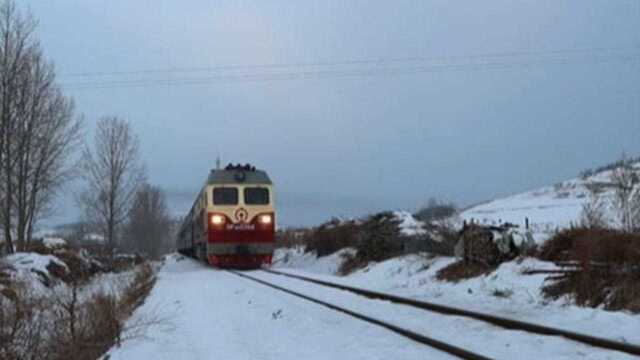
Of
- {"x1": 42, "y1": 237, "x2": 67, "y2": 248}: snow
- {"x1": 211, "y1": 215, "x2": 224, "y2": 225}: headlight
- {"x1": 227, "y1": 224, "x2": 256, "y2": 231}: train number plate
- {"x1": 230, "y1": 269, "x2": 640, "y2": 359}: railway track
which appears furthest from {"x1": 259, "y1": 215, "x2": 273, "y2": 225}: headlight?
{"x1": 230, "y1": 269, "x2": 640, "y2": 359}: railway track

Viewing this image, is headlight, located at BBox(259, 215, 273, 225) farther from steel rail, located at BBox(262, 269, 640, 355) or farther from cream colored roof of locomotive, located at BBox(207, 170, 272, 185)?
steel rail, located at BBox(262, 269, 640, 355)

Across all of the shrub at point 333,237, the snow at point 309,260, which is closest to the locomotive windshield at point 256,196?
the snow at point 309,260

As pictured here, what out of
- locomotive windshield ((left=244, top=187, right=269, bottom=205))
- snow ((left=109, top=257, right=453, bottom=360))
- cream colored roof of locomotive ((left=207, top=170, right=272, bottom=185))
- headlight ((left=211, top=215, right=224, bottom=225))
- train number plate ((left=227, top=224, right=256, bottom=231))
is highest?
cream colored roof of locomotive ((left=207, top=170, right=272, bottom=185))

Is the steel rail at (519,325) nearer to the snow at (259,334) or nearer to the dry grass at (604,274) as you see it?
the snow at (259,334)

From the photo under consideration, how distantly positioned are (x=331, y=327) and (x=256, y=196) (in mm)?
21544

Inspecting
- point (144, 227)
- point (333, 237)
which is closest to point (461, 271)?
point (333, 237)

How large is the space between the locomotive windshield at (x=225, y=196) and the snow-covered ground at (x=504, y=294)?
717 centimetres

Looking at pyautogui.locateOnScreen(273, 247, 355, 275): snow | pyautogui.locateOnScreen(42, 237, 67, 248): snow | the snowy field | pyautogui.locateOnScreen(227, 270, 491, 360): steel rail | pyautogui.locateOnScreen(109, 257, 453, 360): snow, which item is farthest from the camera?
pyautogui.locateOnScreen(42, 237, 67, 248): snow

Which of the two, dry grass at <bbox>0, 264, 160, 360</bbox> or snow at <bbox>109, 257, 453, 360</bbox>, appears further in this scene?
dry grass at <bbox>0, 264, 160, 360</bbox>

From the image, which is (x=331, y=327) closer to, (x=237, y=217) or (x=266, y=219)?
(x=237, y=217)

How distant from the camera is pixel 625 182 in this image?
30438 millimetres

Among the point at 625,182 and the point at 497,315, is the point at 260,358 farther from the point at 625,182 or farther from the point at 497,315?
the point at 625,182

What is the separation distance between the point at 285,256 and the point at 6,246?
21431 millimetres

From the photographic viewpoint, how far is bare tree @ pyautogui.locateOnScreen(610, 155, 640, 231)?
2527 centimetres
